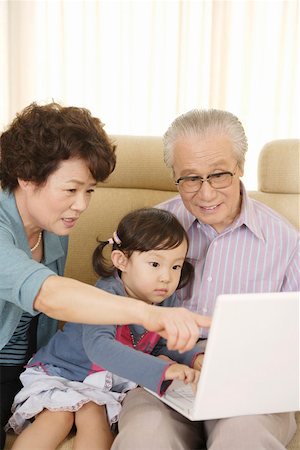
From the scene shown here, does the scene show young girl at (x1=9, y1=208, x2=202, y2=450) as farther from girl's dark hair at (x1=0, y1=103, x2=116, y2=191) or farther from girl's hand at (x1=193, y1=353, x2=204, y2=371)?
girl's dark hair at (x1=0, y1=103, x2=116, y2=191)

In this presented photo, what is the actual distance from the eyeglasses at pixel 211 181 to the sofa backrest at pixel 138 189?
48 centimetres

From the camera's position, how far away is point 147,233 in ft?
5.42

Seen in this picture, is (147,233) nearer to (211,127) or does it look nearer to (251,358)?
(211,127)

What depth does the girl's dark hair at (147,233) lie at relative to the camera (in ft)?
5.39

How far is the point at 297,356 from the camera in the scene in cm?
117

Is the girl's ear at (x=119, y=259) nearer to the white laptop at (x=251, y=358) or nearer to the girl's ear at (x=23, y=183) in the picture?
Answer: the girl's ear at (x=23, y=183)

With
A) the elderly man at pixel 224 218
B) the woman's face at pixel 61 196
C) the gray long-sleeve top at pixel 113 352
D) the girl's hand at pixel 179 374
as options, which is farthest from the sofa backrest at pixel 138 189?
the girl's hand at pixel 179 374

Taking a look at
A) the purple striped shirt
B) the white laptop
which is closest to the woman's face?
the purple striped shirt

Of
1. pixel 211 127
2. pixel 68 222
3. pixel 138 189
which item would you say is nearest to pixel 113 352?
pixel 68 222

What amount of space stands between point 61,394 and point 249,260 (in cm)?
63

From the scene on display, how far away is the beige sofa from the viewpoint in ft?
7.20

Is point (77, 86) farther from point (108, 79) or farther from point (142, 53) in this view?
point (142, 53)

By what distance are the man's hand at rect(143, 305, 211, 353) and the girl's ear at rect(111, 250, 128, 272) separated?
20.0 inches

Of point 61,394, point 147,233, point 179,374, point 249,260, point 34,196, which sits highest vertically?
point 34,196
